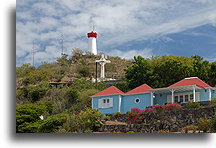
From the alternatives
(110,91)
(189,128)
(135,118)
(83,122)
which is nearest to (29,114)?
(83,122)

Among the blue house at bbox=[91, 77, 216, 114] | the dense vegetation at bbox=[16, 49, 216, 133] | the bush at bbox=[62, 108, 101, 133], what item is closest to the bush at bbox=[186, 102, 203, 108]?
the blue house at bbox=[91, 77, 216, 114]

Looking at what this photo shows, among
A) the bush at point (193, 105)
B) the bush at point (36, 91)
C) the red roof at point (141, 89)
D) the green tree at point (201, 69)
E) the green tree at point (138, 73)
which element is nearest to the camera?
the bush at point (193, 105)

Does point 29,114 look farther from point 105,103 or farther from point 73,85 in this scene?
point 73,85

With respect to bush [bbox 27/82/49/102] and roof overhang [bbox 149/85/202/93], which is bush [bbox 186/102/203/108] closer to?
roof overhang [bbox 149/85/202/93]

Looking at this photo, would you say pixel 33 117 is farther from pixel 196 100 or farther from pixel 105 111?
pixel 196 100

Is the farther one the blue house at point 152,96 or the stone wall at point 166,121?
the blue house at point 152,96

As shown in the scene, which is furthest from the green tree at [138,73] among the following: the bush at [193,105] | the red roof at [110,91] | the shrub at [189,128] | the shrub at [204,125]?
the shrub at [204,125]

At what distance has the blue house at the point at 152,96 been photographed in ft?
43.0

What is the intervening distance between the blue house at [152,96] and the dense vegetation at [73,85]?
0.58m

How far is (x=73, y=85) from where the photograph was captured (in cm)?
1543

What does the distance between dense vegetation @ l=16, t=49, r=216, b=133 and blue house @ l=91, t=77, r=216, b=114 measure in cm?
58

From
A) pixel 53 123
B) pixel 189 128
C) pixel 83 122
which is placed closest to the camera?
pixel 189 128

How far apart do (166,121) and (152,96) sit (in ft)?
10.4

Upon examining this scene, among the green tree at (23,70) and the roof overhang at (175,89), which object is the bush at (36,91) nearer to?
the green tree at (23,70)
